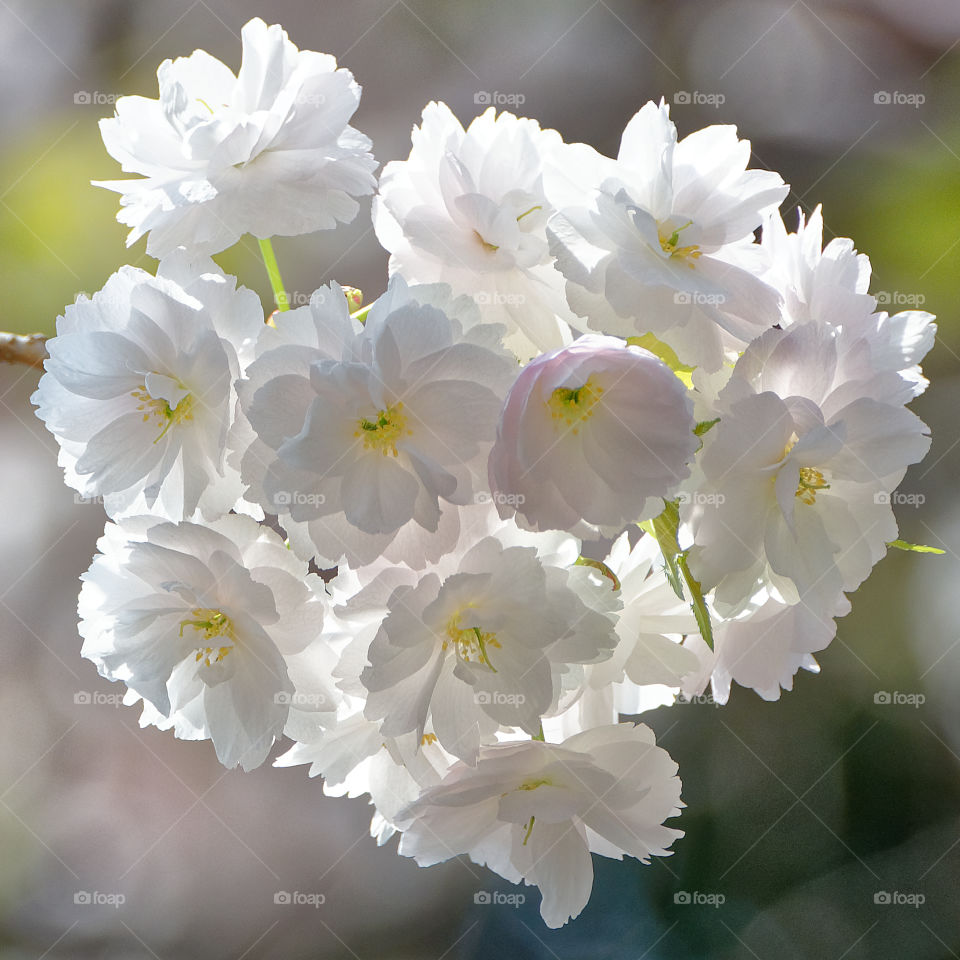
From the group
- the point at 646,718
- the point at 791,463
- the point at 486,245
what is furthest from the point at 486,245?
the point at 646,718

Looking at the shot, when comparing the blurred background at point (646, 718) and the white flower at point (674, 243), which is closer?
the white flower at point (674, 243)

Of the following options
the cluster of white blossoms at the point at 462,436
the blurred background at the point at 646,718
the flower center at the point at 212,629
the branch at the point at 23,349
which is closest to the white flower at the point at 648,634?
the cluster of white blossoms at the point at 462,436

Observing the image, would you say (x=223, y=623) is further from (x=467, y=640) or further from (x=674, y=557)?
(x=674, y=557)

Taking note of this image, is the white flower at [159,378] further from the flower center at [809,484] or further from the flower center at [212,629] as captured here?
the flower center at [809,484]

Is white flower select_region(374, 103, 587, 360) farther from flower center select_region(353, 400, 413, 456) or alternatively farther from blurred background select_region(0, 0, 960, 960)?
blurred background select_region(0, 0, 960, 960)

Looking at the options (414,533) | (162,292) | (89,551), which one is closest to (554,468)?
(414,533)

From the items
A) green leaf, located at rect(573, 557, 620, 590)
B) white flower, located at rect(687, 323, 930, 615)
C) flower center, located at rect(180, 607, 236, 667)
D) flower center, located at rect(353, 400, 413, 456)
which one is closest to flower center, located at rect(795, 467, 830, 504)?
white flower, located at rect(687, 323, 930, 615)
